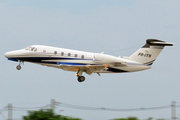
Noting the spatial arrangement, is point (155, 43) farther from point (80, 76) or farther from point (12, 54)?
point (12, 54)

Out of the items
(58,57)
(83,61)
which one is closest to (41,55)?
(58,57)

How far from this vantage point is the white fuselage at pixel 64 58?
111 ft

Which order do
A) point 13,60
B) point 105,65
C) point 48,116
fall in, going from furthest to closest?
point 13,60, point 105,65, point 48,116

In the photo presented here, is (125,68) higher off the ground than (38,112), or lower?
A: higher

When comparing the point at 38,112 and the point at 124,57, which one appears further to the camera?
the point at 124,57

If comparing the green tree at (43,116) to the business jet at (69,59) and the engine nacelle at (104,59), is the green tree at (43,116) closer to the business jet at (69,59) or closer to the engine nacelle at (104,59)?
the business jet at (69,59)

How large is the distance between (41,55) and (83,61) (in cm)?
373

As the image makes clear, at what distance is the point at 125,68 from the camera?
117 ft

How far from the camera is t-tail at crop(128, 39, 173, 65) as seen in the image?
36406 mm

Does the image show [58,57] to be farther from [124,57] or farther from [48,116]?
[48,116]

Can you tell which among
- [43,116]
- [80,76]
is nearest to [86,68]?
[80,76]

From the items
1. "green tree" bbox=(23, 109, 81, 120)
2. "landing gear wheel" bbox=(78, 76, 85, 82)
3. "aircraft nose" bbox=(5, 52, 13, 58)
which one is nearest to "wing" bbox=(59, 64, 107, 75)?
"landing gear wheel" bbox=(78, 76, 85, 82)

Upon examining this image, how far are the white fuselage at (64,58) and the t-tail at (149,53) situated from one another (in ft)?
8.12

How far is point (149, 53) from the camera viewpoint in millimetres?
36594
